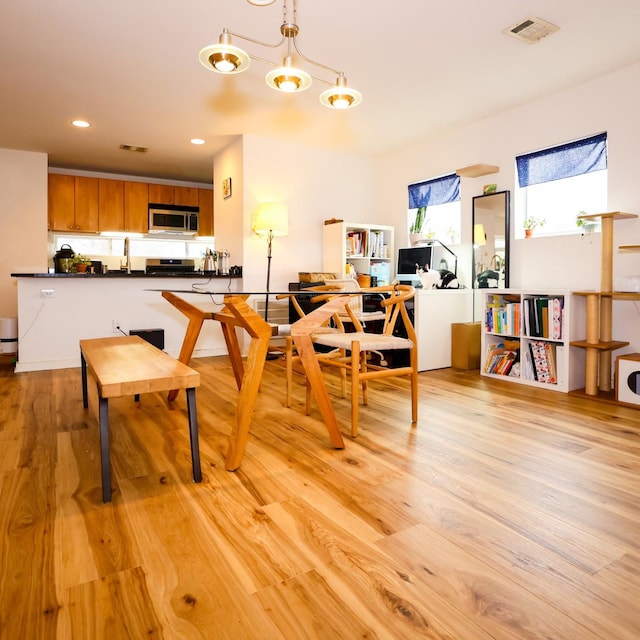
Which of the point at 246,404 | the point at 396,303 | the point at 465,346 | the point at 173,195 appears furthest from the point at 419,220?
the point at 246,404

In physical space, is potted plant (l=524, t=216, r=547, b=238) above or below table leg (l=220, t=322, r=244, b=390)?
above

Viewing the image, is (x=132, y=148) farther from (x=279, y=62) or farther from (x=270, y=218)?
(x=279, y=62)

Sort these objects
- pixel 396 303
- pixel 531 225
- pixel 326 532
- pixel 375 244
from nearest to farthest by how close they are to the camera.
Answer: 1. pixel 326 532
2. pixel 396 303
3. pixel 531 225
4. pixel 375 244

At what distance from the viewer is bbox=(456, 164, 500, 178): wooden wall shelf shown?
13.7 feet

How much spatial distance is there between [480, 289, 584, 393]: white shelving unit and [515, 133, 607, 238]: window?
0.72 m

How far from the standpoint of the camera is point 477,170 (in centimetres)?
424

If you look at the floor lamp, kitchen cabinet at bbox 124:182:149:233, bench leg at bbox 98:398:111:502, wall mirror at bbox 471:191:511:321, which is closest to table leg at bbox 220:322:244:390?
bench leg at bbox 98:398:111:502

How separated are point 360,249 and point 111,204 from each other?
359 centimetres

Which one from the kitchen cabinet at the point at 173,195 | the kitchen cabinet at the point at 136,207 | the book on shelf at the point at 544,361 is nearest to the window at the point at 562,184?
the book on shelf at the point at 544,361

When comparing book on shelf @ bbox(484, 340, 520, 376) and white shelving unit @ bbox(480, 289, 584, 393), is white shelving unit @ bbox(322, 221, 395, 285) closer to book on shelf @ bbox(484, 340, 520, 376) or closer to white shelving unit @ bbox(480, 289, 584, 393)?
white shelving unit @ bbox(480, 289, 584, 393)

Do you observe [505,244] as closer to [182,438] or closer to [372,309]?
[372,309]

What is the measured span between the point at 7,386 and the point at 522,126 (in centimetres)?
476

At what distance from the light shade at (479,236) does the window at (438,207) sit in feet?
1.05

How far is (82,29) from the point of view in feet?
9.38
